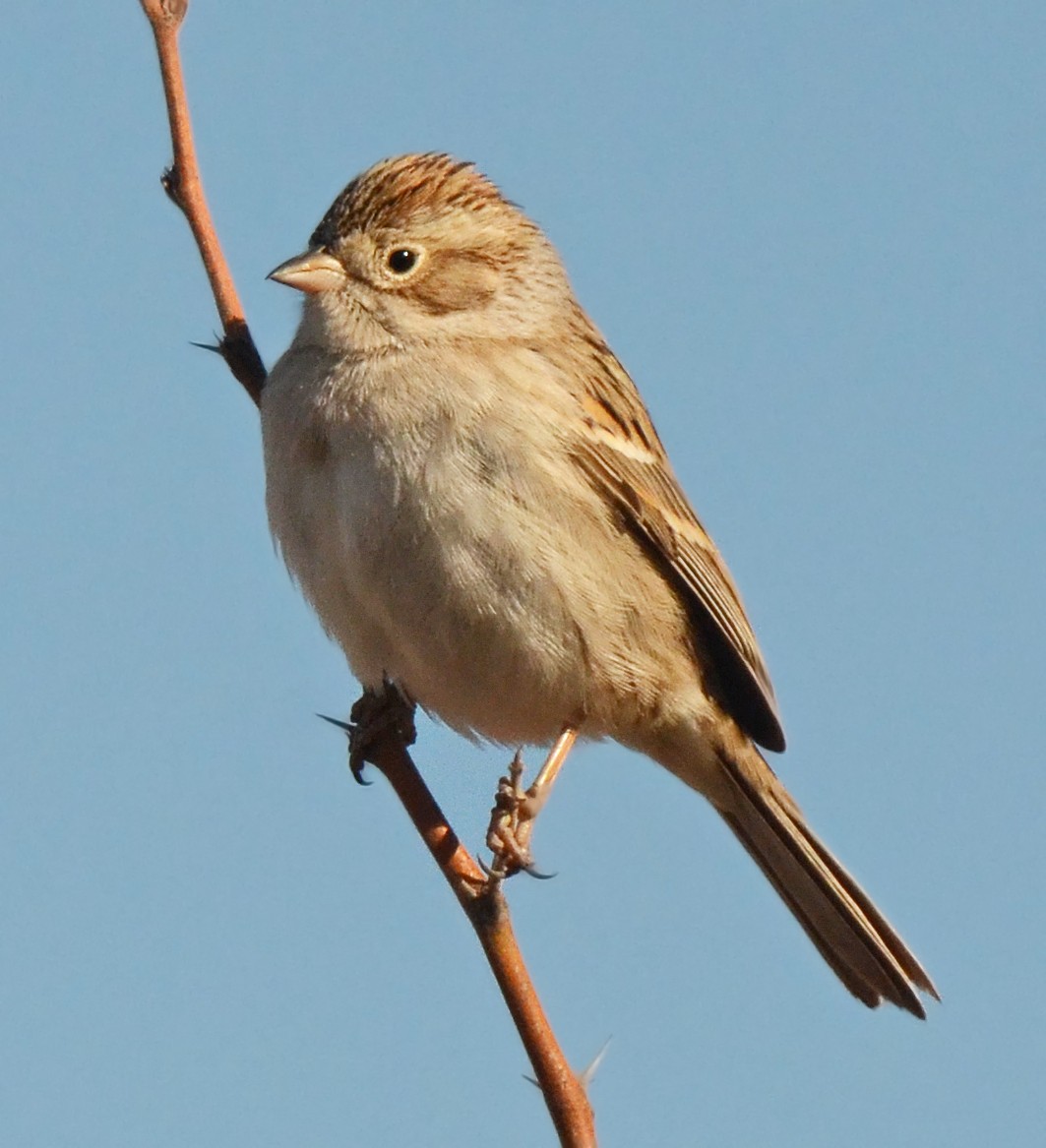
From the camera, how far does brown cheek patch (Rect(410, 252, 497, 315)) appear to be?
5.68 m

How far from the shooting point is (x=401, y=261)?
18.6 ft

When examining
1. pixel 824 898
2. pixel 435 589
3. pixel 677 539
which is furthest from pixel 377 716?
pixel 824 898

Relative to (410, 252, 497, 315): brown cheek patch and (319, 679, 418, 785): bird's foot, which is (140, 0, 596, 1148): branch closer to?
(319, 679, 418, 785): bird's foot

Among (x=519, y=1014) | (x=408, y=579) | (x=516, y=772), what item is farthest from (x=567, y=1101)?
(x=408, y=579)

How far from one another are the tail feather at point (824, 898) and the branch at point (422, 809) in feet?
5.83

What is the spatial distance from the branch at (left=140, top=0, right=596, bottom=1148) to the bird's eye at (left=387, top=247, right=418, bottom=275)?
3.09 feet

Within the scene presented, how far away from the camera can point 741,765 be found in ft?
20.0

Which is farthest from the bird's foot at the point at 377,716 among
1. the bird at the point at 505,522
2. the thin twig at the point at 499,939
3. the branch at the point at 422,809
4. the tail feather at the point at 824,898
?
the tail feather at the point at 824,898

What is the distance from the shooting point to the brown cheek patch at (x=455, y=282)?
5680mm

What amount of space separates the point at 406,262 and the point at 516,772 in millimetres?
1761

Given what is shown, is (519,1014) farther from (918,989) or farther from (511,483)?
(918,989)

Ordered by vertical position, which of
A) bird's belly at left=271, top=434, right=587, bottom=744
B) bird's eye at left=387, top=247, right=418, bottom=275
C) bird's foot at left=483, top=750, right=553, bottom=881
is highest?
bird's eye at left=387, top=247, right=418, bottom=275

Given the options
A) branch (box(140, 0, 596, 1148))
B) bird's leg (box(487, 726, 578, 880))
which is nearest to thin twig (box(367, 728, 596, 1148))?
branch (box(140, 0, 596, 1148))

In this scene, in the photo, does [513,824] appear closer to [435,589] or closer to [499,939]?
[435,589]
